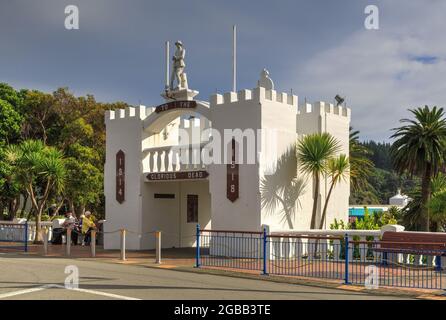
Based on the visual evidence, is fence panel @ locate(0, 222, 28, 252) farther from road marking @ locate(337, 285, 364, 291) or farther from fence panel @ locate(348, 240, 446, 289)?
road marking @ locate(337, 285, 364, 291)

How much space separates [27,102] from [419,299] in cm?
2973

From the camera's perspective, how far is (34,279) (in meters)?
→ 13.3

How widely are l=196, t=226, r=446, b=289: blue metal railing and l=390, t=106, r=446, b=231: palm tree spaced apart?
929cm

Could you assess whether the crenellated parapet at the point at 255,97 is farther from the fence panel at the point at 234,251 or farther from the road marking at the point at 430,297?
the road marking at the point at 430,297

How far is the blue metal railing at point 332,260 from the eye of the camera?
13.1 m

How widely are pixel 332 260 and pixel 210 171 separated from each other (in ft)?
18.7

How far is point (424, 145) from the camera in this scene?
82.4ft

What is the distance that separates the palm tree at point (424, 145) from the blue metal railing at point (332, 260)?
366 inches

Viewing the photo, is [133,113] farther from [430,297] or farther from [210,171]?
[430,297]

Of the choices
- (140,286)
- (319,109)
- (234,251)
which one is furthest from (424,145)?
(140,286)

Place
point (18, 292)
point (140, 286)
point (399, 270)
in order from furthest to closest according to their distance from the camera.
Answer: point (399, 270), point (140, 286), point (18, 292)

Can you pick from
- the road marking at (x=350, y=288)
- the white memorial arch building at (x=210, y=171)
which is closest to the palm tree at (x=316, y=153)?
the white memorial arch building at (x=210, y=171)

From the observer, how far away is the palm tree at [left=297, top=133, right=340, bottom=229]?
18.5 metres
